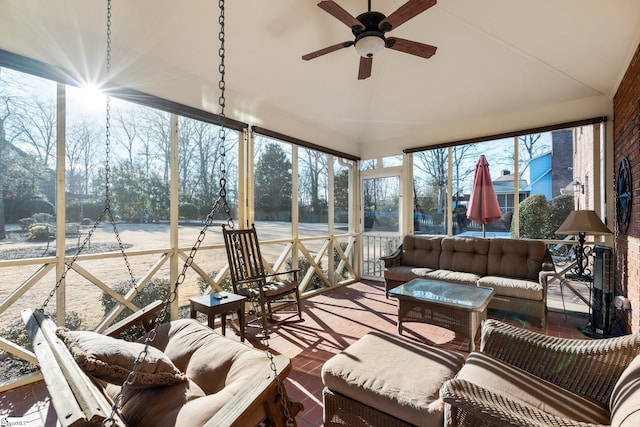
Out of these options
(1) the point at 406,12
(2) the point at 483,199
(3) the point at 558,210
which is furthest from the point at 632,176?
(1) the point at 406,12

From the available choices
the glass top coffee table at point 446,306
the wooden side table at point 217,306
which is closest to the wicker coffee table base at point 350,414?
the wooden side table at point 217,306

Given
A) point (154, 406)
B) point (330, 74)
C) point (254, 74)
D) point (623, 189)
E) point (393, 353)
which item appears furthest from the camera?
point (330, 74)

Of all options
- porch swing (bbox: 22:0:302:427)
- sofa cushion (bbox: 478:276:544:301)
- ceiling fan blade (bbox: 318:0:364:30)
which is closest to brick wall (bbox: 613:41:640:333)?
sofa cushion (bbox: 478:276:544:301)

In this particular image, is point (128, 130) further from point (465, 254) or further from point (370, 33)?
point (465, 254)

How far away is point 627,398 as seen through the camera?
1.14m

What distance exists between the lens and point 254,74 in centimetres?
357

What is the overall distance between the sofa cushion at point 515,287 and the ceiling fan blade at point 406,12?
299 centimetres

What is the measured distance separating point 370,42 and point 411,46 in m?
0.45

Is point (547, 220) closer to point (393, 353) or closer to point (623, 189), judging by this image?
point (623, 189)

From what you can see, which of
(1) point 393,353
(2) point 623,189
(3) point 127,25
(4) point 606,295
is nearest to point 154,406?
(1) point 393,353

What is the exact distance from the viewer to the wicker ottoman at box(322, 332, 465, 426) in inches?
54.5

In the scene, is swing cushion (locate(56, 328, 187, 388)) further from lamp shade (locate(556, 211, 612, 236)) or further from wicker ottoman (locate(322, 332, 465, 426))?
lamp shade (locate(556, 211, 612, 236))

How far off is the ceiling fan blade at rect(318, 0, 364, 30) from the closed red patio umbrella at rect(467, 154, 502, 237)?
3117 millimetres

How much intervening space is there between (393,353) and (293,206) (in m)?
Result: 3.18
